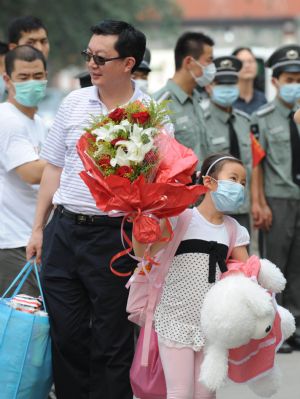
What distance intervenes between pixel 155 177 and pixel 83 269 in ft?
3.05

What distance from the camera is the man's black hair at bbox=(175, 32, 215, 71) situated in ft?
28.4

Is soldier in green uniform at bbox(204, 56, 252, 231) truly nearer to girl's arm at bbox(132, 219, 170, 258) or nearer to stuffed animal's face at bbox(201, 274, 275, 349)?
girl's arm at bbox(132, 219, 170, 258)

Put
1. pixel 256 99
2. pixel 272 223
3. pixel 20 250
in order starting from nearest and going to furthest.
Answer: pixel 20 250
pixel 272 223
pixel 256 99

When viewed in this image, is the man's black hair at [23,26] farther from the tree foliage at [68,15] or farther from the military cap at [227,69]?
the tree foliage at [68,15]

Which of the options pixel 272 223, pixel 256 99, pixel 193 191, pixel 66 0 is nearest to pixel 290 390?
pixel 272 223

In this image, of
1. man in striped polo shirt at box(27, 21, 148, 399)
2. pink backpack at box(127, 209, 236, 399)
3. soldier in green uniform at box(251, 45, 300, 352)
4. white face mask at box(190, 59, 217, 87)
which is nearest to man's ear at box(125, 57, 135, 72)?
man in striped polo shirt at box(27, 21, 148, 399)

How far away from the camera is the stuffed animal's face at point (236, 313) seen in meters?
5.11

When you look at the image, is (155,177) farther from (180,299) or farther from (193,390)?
(193,390)

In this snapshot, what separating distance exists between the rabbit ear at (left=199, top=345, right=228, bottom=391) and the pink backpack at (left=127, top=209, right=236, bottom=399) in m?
0.40

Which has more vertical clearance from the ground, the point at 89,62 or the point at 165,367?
the point at 89,62

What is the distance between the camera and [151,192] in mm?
5070

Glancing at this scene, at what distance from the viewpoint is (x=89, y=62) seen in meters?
5.87

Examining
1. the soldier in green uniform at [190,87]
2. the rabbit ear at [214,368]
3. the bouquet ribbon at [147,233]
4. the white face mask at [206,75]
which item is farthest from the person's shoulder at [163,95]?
the rabbit ear at [214,368]

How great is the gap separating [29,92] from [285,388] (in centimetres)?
247
